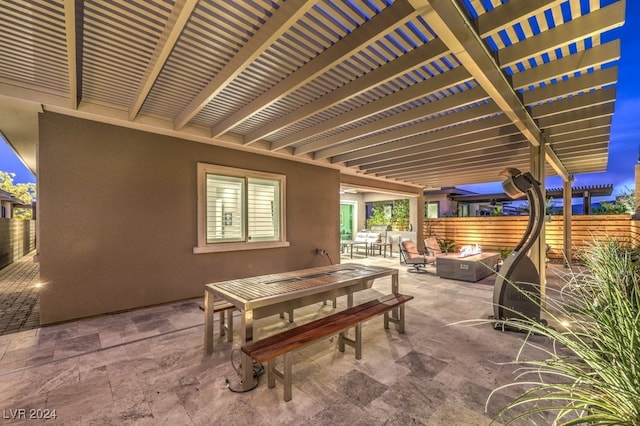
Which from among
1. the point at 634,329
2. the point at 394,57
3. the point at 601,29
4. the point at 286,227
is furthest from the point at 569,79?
the point at 286,227

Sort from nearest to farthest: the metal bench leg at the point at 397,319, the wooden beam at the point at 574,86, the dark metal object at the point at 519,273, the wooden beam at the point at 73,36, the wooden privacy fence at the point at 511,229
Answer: the wooden beam at the point at 73,36
the wooden beam at the point at 574,86
the metal bench leg at the point at 397,319
the dark metal object at the point at 519,273
the wooden privacy fence at the point at 511,229

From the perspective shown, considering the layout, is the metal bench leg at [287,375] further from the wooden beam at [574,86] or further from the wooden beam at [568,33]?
the wooden beam at [574,86]

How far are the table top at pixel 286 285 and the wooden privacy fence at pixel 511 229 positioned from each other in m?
7.74

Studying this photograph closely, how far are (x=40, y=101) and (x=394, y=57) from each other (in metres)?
4.18

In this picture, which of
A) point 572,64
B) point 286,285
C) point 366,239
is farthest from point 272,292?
point 366,239

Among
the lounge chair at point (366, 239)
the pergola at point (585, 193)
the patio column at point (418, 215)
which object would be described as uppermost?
the pergola at point (585, 193)

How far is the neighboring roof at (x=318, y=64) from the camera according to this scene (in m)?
2.23

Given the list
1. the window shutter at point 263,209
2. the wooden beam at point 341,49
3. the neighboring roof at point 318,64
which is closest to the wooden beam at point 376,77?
the neighboring roof at point 318,64

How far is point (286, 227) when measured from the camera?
20.5ft

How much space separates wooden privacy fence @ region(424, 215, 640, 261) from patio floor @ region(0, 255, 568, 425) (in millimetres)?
7479

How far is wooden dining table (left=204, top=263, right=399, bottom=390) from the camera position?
2391 mm

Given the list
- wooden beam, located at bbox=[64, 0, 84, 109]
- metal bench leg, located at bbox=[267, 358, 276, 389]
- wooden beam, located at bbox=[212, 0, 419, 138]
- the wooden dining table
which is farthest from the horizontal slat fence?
metal bench leg, located at bbox=[267, 358, 276, 389]

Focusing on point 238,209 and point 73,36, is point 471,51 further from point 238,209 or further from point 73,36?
point 238,209

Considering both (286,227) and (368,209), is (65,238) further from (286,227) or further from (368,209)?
(368,209)
